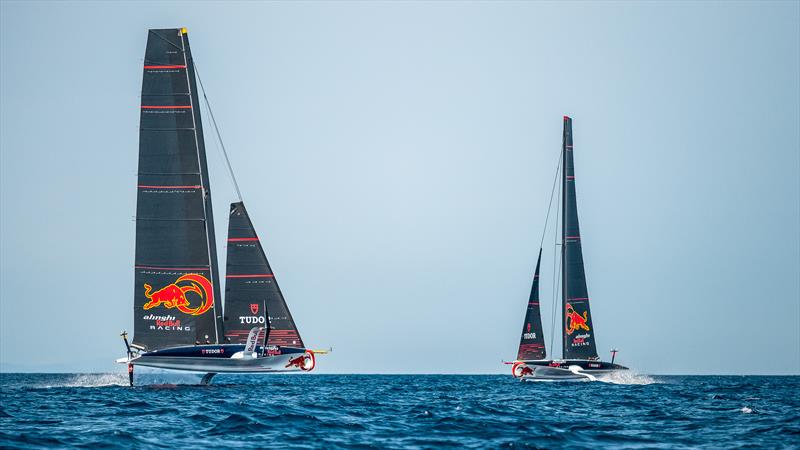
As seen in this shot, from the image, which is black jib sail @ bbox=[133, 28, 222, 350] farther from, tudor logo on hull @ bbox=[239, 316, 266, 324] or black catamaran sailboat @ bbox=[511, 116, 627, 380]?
black catamaran sailboat @ bbox=[511, 116, 627, 380]

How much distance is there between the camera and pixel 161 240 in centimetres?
4647

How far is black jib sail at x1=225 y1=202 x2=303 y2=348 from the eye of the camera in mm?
48625

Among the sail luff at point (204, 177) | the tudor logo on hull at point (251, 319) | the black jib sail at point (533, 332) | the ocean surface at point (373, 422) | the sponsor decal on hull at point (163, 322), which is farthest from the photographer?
the black jib sail at point (533, 332)

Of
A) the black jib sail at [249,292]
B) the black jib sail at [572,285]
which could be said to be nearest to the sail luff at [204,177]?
the black jib sail at [249,292]

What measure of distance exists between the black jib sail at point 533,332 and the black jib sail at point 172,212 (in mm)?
26797

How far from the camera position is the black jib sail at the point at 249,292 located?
4862cm

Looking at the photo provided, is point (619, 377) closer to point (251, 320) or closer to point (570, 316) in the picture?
point (570, 316)

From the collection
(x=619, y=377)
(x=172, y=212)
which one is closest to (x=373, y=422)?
(x=172, y=212)

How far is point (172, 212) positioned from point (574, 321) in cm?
3153

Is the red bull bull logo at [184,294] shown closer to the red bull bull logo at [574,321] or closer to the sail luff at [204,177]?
the sail luff at [204,177]

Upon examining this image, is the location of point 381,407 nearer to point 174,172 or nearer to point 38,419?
point 38,419

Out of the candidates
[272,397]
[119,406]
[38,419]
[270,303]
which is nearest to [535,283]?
[270,303]

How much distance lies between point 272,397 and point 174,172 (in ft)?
39.0

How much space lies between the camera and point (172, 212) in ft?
152
